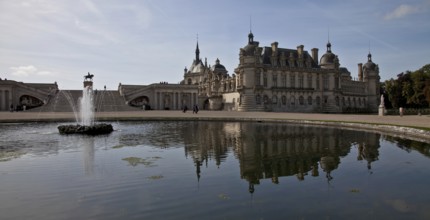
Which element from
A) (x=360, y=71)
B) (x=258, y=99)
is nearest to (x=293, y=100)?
(x=258, y=99)

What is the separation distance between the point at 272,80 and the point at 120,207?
207 ft

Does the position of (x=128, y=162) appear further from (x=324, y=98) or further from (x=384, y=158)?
(x=324, y=98)

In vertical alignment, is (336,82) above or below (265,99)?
above

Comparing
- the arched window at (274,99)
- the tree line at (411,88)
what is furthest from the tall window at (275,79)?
the tree line at (411,88)

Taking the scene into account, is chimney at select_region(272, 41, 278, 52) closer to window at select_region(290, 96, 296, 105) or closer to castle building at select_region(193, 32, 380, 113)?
castle building at select_region(193, 32, 380, 113)

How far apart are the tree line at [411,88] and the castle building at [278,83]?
34.7 ft

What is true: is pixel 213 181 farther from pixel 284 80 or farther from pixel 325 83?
pixel 325 83

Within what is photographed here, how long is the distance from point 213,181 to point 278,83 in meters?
61.3

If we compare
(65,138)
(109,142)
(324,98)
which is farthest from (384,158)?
(324,98)

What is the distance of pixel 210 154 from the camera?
52.4ft

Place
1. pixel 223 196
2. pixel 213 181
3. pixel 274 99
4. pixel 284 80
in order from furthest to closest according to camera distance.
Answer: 1. pixel 284 80
2. pixel 274 99
3. pixel 213 181
4. pixel 223 196

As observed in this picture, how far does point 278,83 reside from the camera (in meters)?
70.4

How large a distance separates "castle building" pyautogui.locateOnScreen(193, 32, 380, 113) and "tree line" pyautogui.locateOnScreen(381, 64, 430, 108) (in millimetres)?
10589

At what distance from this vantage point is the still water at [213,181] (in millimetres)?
8312
